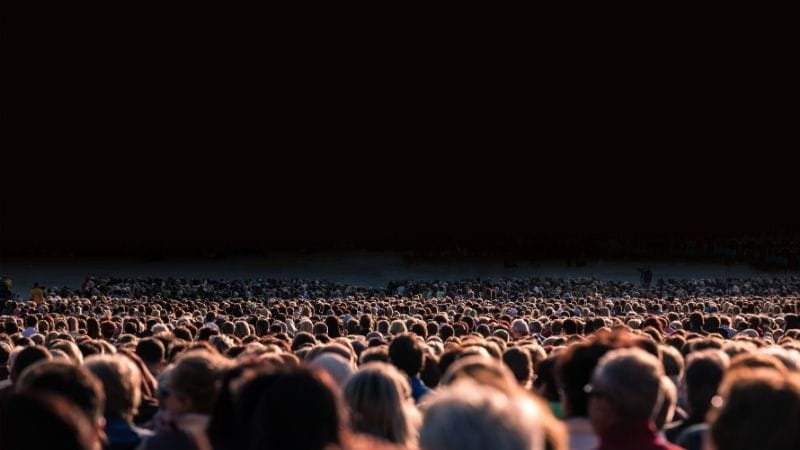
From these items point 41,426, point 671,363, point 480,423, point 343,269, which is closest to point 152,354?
Result: point 671,363

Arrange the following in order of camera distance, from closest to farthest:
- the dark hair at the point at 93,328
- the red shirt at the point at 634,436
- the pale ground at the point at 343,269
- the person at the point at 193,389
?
the red shirt at the point at 634,436 < the person at the point at 193,389 < the dark hair at the point at 93,328 < the pale ground at the point at 343,269

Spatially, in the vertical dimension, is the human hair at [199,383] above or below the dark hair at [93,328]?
above

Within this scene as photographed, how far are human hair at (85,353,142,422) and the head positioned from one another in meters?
1.99

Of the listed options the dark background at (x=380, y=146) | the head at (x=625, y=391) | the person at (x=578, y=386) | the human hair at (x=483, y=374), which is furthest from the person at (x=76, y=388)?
the dark background at (x=380, y=146)

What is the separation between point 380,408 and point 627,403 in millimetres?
845

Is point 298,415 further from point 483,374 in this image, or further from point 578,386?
point 578,386

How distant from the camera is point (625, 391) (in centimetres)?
408

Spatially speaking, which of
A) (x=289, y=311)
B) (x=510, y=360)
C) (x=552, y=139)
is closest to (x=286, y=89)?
(x=552, y=139)

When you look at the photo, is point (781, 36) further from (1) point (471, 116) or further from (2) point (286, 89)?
(2) point (286, 89)

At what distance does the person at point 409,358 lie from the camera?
22.6 feet

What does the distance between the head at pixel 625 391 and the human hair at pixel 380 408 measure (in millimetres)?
658

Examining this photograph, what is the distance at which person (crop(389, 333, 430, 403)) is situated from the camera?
22.6 feet

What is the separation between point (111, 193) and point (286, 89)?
11973mm

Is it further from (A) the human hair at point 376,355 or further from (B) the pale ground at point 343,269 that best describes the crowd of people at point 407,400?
(B) the pale ground at point 343,269
